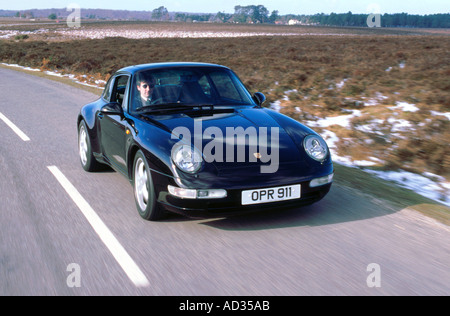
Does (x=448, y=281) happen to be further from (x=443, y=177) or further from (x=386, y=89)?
(x=386, y=89)

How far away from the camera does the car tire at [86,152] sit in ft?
21.2

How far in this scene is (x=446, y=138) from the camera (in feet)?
25.8

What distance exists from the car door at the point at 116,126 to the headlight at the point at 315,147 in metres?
1.92

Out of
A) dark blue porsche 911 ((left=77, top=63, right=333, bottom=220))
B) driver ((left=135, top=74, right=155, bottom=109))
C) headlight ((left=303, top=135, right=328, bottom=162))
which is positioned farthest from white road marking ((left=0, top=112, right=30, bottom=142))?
headlight ((left=303, top=135, right=328, bottom=162))

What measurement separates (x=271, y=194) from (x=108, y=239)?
4.77 ft

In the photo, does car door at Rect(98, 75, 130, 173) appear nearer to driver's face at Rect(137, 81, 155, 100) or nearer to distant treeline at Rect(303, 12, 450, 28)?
driver's face at Rect(137, 81, 155, 100)

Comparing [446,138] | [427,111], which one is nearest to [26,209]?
[446,138]

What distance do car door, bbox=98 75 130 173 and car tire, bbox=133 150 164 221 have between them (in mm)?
384

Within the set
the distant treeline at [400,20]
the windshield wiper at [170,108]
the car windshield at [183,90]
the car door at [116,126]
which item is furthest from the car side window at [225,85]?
the distant treeline at [400,20]

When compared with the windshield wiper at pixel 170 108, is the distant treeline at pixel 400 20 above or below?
above

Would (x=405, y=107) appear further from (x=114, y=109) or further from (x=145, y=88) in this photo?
(x=114, y=109)

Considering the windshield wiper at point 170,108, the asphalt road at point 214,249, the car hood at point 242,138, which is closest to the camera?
the asphalt road at point 214,249

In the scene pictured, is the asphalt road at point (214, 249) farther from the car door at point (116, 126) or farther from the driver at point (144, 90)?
the driver at point (144, 90)

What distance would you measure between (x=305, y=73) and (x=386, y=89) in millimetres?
5538
